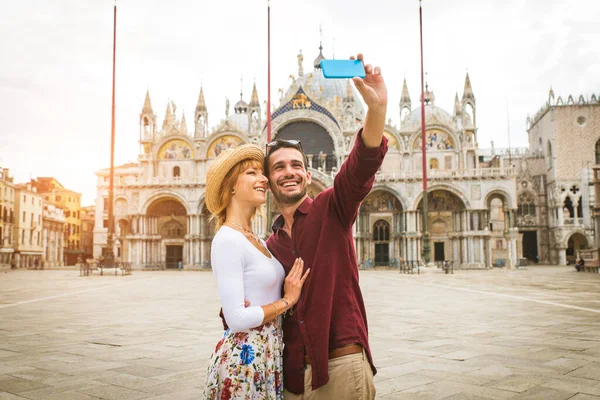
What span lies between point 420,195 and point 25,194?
43277mm

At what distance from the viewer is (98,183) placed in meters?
67.5

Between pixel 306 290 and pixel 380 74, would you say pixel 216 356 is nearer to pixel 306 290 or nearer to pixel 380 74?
pixel 306 290

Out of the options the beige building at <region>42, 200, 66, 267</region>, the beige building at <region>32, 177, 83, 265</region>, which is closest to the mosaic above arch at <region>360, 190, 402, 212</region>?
the beige building at <region>42, 200, 66, 267</region>

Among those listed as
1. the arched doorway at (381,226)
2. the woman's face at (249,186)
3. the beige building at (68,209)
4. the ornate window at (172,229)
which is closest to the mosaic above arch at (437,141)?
the arched doorway at (381,226)

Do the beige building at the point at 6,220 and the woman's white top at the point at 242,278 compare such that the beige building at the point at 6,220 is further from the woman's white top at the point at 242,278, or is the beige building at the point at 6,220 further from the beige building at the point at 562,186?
the woman's white top at the point at 242,278

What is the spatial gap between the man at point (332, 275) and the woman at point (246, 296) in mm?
86

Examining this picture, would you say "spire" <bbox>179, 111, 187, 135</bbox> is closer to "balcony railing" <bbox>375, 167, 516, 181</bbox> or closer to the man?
"balcony railing" <bbox>375, 167, 516, 181</bbox>

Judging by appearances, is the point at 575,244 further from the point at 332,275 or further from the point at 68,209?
the point at 68,209

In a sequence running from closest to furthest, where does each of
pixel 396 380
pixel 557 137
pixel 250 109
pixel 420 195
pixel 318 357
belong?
pixel 318 357, pixel 396 380, pixel 420 195, pixel 250 109, pixel 557 137

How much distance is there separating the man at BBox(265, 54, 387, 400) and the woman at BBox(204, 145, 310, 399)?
9 cm

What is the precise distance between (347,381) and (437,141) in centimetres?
4615

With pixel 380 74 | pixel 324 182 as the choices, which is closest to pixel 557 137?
pixel 324 182

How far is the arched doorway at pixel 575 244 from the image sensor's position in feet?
179

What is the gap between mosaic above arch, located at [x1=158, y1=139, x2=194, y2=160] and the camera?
48625 mm
